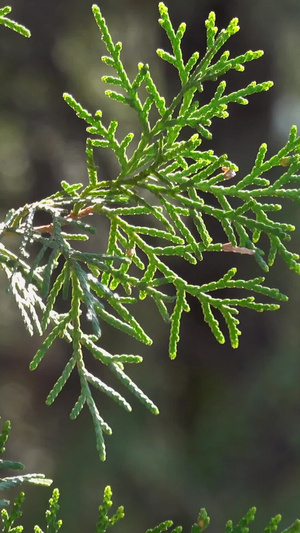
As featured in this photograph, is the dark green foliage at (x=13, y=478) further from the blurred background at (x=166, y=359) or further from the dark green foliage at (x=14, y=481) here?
the blurred background at (x=166, y=359)

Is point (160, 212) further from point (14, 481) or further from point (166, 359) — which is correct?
point (166, 359)

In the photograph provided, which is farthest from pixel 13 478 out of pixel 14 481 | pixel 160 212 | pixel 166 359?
pixel 166 359

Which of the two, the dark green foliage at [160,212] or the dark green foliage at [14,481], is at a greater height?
the dark green foliage at [160,212]

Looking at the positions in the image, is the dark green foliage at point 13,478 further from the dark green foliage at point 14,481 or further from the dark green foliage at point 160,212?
the dark green foliage at point 160,212

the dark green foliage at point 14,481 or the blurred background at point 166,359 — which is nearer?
the dark green foliage at point 14,481

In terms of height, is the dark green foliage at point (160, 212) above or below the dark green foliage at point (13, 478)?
above

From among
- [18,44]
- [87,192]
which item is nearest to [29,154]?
[18,44]

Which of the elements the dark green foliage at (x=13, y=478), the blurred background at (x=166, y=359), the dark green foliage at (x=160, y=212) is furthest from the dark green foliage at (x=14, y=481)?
the blurred background at (x=166, y=359)

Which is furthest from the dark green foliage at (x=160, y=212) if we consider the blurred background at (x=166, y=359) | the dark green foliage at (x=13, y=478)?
the blurred background at (x=166, y=359)
